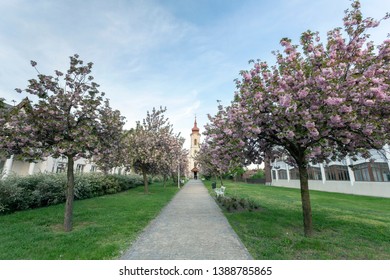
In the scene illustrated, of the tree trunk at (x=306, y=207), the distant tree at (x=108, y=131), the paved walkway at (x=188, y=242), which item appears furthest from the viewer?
the distant tree at (x=108, y=131)

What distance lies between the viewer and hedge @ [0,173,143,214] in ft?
33.4

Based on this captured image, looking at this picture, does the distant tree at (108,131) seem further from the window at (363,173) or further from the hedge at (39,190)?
the window at (363,173)

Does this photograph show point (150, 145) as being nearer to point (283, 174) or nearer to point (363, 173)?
point (363, 173)

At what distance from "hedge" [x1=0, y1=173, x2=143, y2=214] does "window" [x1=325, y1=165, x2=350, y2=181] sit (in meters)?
24.9

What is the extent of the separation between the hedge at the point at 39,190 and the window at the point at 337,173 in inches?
981

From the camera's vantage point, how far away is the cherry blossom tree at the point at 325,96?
539cm

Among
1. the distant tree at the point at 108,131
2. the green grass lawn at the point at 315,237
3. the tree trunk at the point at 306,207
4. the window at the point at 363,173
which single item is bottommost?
the green grass lawn at the point at 315,237

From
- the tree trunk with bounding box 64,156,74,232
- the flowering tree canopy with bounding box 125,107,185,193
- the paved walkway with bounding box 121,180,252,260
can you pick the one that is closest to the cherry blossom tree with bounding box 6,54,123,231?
the tree trunk with bounding box 64,156,74,232

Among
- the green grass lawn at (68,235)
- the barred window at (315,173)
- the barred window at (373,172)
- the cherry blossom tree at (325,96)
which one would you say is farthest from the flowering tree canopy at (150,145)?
the barred window at (315,173)

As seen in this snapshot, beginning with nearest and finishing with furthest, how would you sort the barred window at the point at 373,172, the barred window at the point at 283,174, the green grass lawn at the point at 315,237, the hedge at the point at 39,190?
1. the green grass lawn at the point at 315,237
2. the hedge at the point at 39,190
3. the barred window at the point at 373,172
4. the barred window at the point at 283,174

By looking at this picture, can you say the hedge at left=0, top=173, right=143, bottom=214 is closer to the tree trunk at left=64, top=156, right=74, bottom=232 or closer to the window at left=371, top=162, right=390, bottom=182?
the tree trunk at left=64, top=156, right=74, bottom=232

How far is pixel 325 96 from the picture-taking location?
5.50 m

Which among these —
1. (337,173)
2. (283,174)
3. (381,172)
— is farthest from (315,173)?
(381,172)
